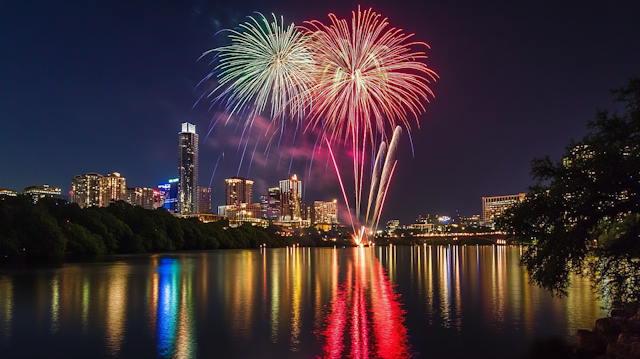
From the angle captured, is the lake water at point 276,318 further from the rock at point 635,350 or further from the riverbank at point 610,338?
the rock at point 635,350

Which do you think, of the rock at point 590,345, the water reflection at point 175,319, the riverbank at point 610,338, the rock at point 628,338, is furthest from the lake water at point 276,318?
the rock at point 628,338

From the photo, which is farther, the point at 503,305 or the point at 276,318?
the point at 503,305

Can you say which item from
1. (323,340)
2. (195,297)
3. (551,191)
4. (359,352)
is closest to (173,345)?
(323,340)

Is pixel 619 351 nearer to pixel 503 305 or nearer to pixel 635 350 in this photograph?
pixel 635 350

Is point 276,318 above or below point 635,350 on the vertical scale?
below

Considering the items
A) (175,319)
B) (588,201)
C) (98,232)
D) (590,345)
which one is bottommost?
(175,319)

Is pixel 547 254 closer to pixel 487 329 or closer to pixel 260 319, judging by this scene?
pixel 487 329

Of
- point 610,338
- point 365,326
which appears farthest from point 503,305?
point 610,338
